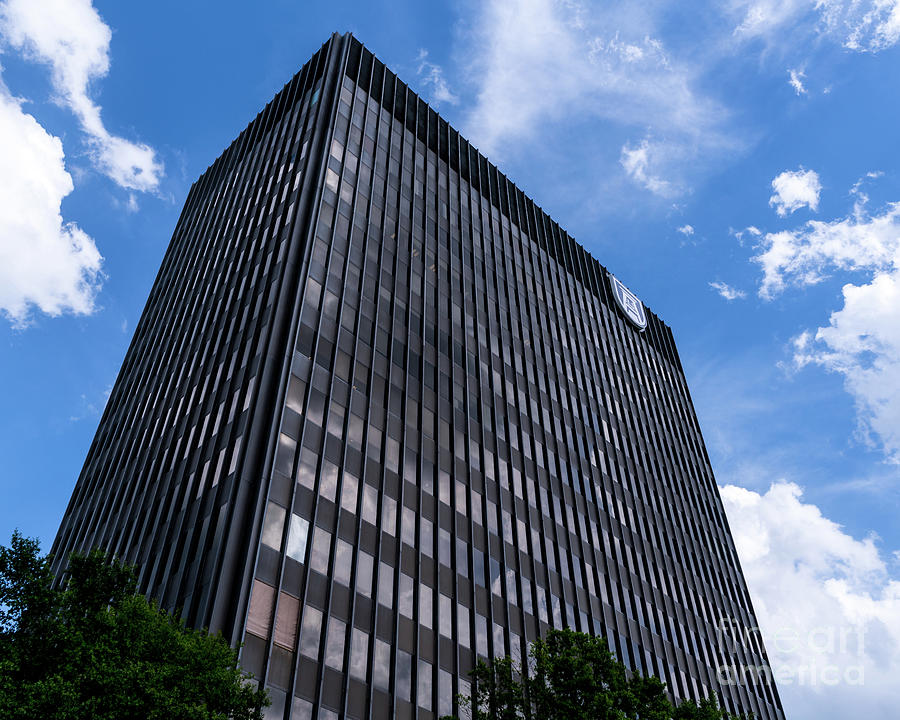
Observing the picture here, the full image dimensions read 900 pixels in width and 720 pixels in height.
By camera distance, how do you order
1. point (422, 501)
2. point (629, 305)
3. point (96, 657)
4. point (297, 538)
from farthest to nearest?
1. point (629, 305)
2. point (422, 501)
3. point (297, 538)
4. point (96, 657)

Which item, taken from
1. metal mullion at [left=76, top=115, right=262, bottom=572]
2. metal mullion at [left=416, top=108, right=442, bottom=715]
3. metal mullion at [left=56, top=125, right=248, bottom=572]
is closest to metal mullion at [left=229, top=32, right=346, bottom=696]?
metal mullion at [left=416, top=108, right=442, bottom=715]

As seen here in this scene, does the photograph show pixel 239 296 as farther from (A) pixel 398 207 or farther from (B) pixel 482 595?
(B) pixel 482 595

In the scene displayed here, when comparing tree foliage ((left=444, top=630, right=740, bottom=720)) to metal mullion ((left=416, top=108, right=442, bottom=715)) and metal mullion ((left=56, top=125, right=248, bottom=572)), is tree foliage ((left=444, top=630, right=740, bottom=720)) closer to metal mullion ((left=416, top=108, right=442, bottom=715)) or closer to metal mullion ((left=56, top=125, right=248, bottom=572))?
metal mullion ((left=416, top=108, right=442, bottom=715))

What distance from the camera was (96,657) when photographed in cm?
1866

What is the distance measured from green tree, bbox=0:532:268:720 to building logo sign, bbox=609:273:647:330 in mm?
76427

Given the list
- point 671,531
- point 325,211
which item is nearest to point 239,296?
A: point 325,211

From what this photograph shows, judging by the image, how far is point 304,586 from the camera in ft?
109

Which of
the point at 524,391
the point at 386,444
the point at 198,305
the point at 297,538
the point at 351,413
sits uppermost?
the point at 198,305

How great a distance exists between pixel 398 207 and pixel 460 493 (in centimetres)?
2501

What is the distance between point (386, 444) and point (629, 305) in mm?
58899

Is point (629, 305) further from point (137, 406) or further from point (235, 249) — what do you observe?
point (137, 406)

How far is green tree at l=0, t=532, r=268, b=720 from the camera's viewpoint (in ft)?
57.2

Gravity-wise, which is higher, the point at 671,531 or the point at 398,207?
the point at 398,207

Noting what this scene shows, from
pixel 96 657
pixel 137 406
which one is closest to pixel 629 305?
pixel 137 406
